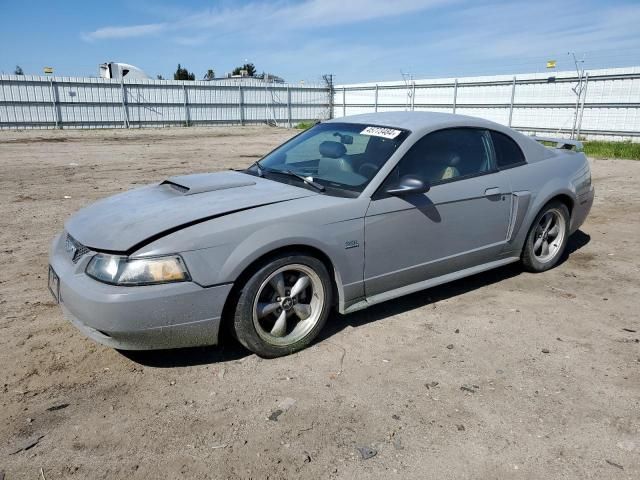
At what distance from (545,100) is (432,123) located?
18321 mm

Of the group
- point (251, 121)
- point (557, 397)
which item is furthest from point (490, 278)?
point (251, 121)

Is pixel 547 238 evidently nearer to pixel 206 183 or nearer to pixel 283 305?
pixel 283 305

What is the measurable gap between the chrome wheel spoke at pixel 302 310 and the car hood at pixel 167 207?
710 mm

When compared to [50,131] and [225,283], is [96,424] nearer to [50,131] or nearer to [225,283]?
[225,283]

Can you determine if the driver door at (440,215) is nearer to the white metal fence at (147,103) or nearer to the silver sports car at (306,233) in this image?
the silver sports car at (306,233)

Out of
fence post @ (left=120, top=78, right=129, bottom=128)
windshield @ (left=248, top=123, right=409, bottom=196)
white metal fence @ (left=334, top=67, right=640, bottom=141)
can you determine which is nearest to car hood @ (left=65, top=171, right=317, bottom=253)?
windshield @ (left=248, top=123, right=409, bottom=196)

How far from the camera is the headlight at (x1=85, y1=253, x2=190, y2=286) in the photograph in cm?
283

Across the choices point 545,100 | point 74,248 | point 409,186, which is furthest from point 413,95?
point 74,248

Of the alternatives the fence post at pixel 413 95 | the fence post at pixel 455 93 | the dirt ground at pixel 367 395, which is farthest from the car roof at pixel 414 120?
the fence post at pixel 413 95

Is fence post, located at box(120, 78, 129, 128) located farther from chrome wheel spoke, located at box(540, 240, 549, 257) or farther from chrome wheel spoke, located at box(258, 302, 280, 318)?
chrome wheel spoke, located at box(258, 302, 280, 318)

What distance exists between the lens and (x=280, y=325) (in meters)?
3.29

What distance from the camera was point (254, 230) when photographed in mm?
3068

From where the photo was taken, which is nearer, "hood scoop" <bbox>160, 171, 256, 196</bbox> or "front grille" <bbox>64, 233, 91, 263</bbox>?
"front grille" <bbox>64, 233, 91, 263</bbox>

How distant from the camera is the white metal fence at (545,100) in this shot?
57.1 feet
